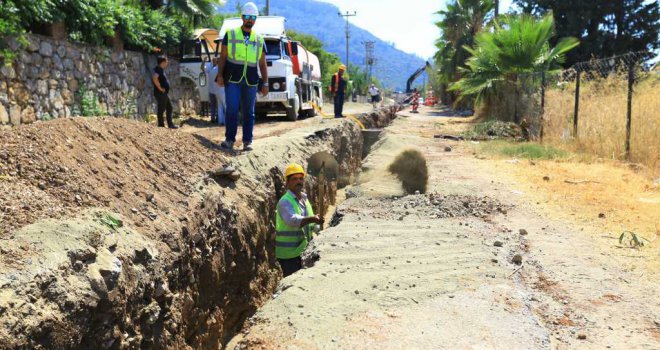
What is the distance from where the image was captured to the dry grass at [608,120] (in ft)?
33.6

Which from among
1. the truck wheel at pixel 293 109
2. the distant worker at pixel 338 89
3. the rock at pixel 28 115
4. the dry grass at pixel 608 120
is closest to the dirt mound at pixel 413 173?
the dry grass at pixel 608 120

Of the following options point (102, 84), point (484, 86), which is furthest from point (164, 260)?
point (484, 86)

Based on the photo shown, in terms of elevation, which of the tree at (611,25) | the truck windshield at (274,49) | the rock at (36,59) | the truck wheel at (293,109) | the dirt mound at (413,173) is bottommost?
the dirt mound at (413,173)

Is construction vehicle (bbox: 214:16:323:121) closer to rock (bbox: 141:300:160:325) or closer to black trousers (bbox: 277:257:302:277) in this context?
black trousers (bbox: 277:257:302:277)

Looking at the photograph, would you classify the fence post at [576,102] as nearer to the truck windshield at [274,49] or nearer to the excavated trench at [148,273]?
the truck windshield at [274,49]

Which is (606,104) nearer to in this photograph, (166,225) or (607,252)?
(607,252)

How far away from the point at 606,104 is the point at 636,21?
20482mm

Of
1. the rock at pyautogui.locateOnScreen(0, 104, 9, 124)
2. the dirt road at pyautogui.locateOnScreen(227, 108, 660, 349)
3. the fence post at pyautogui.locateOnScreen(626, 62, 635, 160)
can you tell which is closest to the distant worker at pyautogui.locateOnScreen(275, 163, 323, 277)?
the dirt road at pyautogui.locateOnScreen(227, 108, 660, 349)

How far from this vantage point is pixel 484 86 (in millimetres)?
20250

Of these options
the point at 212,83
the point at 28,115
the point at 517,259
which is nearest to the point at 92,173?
the point at 517,259

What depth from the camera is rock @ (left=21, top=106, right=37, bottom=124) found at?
10.3 m

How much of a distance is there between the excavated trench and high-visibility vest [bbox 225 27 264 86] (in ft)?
3.44

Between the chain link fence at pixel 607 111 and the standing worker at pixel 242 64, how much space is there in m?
6.46

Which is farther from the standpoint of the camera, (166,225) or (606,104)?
(606,104)
